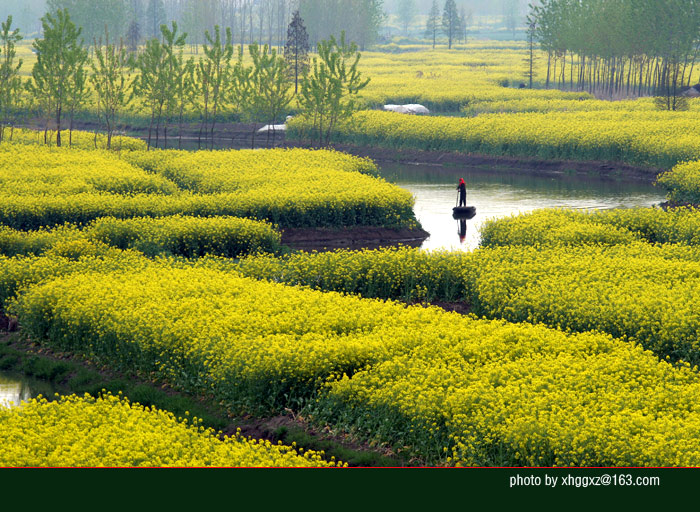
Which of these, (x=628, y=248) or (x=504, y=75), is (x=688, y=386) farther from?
(x=504, y=75)

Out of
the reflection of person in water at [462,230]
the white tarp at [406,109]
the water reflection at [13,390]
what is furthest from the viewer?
the white tarp at [406,109]

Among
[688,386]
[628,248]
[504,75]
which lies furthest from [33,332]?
[504,75]

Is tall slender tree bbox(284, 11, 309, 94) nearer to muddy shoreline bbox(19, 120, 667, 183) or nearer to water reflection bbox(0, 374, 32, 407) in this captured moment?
muddy shoreline bbox(19, 120, 667, 183)

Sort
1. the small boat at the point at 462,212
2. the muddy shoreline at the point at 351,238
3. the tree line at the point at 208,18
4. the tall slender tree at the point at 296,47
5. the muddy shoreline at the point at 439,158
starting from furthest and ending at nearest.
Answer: the tree line at the point at 208,18, the tall slender tree at the point at 296,47, the muddy shoreline at the point at 439,158, the small boat at the point at 462,212, the muddy shoreline at the point at 351,238

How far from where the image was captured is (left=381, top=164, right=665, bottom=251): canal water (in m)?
40.4

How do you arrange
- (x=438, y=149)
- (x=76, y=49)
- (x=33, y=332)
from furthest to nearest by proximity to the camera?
(x=438, y=149) → (x=76, y=49) → (x=33, y=332)

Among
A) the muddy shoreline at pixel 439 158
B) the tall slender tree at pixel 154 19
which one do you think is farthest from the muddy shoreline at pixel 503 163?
the tall slender tree at pixel 154 19

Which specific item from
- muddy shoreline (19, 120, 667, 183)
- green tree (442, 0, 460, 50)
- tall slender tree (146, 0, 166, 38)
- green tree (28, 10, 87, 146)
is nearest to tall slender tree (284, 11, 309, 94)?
muddy shoreline (19, 120, 667, 183)

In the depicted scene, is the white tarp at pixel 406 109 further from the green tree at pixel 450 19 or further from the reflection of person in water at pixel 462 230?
the green tree at pixel 450 19

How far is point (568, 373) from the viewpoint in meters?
16.9

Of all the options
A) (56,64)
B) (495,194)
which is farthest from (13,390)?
(56,64)

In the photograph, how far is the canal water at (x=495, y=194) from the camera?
40406 mm

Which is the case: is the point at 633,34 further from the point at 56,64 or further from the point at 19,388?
the point at 19,388

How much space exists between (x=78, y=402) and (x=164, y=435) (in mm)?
2702
